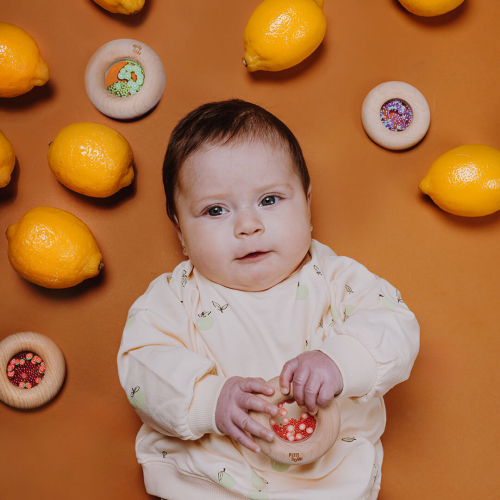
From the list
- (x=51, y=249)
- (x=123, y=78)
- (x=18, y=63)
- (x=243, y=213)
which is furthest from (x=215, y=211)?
(x=18, y=63)

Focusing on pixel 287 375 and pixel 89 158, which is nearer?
pixel 287 375

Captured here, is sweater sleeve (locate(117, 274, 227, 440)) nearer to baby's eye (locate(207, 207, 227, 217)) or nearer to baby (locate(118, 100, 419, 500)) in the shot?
baby (locate(118, 100, 419, 500))

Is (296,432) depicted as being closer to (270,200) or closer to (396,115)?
(270,200)

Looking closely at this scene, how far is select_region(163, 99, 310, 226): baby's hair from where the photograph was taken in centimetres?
112

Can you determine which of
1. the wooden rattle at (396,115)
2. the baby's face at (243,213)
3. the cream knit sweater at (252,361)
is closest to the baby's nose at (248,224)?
the baby's face at (243,213)

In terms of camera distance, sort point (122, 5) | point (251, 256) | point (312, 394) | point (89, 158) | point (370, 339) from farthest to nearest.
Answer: point (122, 5), point (89, 158), point (251, 256), point (370, 339), point (312, 394)

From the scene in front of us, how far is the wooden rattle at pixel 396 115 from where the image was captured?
137 cm

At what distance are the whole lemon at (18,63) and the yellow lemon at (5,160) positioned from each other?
0.44ft

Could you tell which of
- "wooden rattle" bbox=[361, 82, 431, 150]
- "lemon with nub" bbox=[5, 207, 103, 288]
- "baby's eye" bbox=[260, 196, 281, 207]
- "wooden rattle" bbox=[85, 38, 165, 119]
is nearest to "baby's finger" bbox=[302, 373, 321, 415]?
"baby's eye" bbox=[260, 196, 281, 207]

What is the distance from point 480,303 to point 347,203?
446mm

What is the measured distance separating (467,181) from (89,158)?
0.93 meters

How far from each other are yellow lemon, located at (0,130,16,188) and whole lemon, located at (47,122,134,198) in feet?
0.30

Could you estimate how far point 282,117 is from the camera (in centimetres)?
144

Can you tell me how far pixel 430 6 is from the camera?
137 cm
